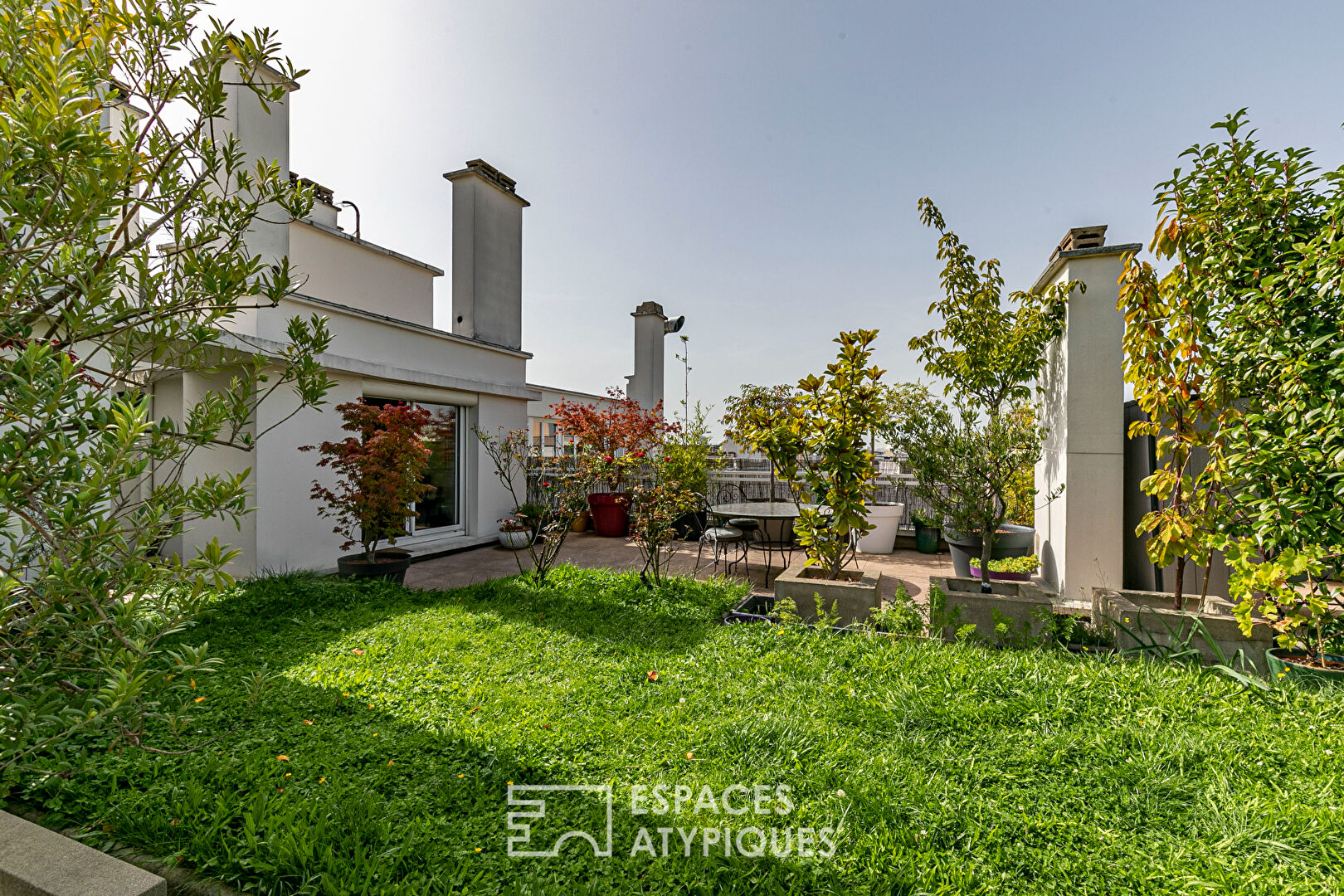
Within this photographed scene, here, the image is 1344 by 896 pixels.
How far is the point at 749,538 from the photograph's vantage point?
24.3 feet

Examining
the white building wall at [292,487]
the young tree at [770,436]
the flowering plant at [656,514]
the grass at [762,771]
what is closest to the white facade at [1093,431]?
the grass at [762,771]

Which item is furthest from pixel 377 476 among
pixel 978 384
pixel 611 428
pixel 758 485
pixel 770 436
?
pixel 758 485

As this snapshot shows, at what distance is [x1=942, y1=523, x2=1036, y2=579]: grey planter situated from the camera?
20.0ft

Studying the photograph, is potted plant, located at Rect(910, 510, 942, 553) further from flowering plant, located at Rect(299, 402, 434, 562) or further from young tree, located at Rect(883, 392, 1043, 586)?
flowering plant, located at Rect(299, 402, 434, 562)

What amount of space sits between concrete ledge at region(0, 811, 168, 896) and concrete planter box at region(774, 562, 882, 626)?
405cm

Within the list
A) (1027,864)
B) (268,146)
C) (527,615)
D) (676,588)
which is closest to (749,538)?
(676,588)

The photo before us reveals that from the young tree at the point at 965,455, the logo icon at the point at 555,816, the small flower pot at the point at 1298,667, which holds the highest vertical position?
the young tree at the point at 965,455

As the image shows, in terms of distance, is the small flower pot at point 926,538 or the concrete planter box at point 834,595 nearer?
the concrete planter box at point 834,595

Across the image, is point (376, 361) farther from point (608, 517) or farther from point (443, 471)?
point (608, 517)

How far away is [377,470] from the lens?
20.1 ft

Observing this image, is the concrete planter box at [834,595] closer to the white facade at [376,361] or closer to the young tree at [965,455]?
the young tree at [965,455]

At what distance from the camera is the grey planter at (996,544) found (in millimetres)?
6098

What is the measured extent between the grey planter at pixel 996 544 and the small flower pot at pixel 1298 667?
95.2 inches

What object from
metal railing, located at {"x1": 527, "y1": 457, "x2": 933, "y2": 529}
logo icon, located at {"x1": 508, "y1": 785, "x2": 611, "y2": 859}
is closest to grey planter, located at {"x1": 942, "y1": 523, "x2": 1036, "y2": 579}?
metal railing, located at {"x1": 527, "y1": 457, "x2": 933, "y2": 529}
